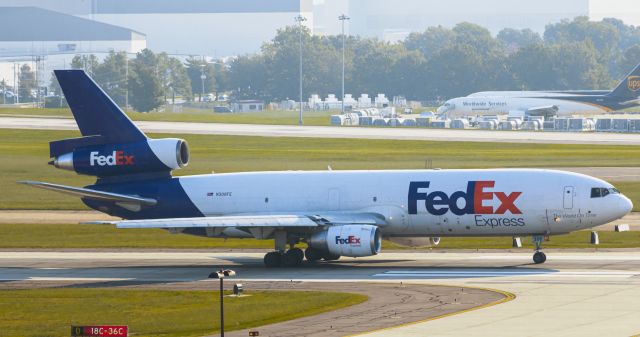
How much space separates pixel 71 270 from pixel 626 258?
24.4 meters

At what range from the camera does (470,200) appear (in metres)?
57.1

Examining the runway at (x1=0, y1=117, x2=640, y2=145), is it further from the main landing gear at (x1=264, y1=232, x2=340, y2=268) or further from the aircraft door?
the main landing gear at (x1=264, y1=232, x2=340, y2=268)

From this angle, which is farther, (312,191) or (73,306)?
(312,191)

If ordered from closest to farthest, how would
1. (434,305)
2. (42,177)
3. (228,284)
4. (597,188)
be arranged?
(434,305) < (228,284) < (597,188) < (42,177)

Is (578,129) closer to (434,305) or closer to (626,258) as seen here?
(626,258)

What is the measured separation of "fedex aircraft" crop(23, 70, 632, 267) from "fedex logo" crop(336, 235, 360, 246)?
42mm

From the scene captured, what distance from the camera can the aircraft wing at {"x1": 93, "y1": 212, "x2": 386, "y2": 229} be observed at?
186ft

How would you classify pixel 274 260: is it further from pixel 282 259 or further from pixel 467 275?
pixel 467 275

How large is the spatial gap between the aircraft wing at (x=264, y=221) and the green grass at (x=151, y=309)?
5.83m

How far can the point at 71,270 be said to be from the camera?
58.8 m

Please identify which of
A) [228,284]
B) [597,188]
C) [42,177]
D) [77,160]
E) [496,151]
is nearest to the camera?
[228,284]

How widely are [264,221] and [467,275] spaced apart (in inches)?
369

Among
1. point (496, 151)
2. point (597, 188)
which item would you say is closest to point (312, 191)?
point (597, 188)

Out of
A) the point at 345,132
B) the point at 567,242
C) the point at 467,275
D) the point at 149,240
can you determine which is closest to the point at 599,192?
the point at 467,275
